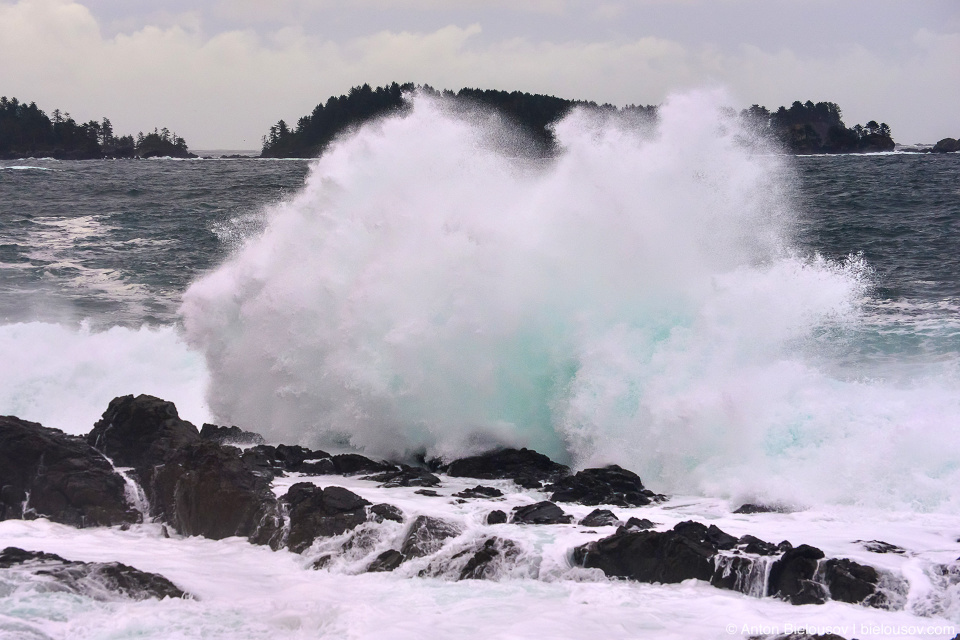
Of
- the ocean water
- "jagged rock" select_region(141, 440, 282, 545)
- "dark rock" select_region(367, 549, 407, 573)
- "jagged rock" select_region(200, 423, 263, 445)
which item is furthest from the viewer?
"jagged rock" select_region(200, 423, 263, 445)

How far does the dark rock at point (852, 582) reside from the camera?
7450 millimetres

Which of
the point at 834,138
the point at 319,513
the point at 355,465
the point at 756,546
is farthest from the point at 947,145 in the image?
the point at 319,513

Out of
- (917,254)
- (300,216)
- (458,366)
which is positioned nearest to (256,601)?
(458,366)

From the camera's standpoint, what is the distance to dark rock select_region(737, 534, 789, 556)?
26.9 ft

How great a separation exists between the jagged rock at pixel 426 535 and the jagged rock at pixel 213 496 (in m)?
1.54

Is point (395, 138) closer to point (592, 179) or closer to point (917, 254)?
point (592, 179)

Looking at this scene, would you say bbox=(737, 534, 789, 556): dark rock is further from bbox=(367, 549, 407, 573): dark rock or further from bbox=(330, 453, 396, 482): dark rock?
bbox=(330, 453, 396, 482): dark rock

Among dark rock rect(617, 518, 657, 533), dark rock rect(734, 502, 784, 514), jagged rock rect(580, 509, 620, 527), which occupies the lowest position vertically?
dark rock rect(734, 502, 784, 514)

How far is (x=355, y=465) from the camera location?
1216cm

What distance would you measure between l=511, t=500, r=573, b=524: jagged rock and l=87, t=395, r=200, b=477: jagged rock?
439 centimetres

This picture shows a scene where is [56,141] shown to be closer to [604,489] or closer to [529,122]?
[529,122]

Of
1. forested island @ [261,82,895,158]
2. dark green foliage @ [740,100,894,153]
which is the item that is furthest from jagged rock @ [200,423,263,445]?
dark green foliage @ [740,100,894,153]

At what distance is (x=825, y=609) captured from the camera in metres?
7.30

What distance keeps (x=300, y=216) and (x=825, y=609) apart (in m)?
11.6
